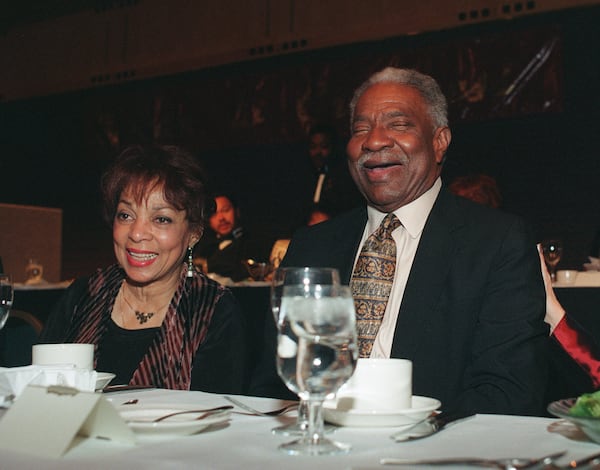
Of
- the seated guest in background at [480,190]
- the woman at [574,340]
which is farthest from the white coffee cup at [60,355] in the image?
the seated guest in background at [480,190]

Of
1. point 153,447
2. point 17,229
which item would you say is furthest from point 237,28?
point 153,447

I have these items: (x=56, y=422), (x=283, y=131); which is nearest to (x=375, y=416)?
(x=56, y=422)

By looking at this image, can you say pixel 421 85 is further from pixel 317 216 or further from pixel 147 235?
pixel 317 216

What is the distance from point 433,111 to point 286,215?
230 inches

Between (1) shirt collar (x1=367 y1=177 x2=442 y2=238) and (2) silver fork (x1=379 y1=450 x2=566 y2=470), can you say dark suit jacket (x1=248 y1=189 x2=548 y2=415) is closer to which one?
(1) shirt collar (x1=367 y1=177 x2=442 y2=238)

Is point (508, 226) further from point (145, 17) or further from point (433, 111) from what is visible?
point (145, 17)

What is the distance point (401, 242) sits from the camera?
76.8 inches

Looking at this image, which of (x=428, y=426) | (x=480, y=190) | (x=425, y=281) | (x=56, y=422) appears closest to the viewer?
(x=56, y=422)

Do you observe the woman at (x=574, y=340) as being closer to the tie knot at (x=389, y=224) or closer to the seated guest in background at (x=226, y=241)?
the tie knot at (x=389, y=224)

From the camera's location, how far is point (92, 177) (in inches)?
375

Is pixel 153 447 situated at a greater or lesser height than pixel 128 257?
lesser

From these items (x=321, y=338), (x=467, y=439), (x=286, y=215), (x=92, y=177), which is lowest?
(x=467, y=439)

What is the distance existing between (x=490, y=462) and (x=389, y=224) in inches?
49.7

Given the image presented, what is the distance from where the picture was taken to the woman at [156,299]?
1.96 meters
